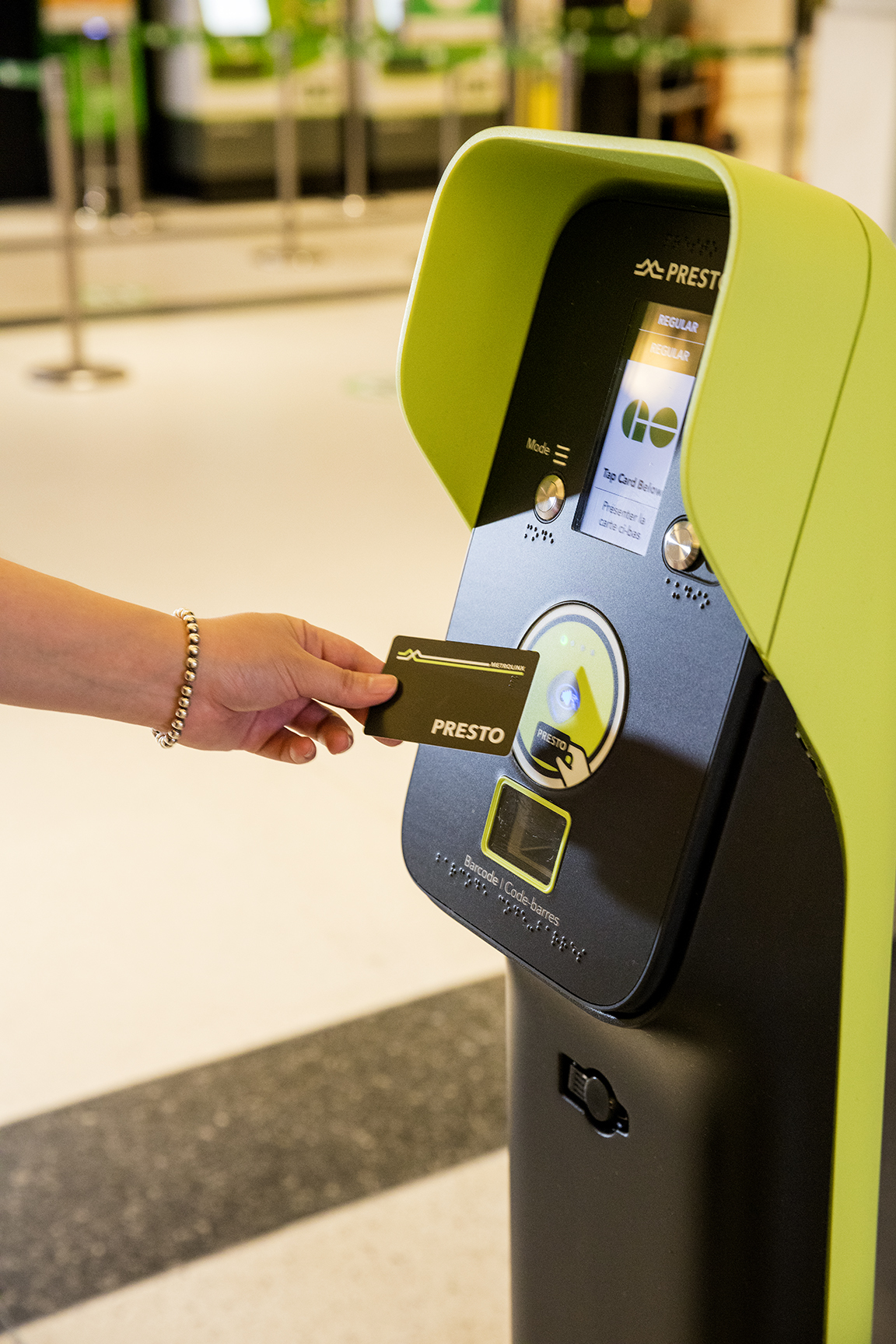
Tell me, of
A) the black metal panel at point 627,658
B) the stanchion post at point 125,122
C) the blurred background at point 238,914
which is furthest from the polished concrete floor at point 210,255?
the black metal panel at point 627,658

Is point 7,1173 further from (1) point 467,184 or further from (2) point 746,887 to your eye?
(1) point 467,184

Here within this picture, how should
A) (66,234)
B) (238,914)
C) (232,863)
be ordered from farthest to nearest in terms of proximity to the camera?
(66,234) < (232,863) < (238,914)

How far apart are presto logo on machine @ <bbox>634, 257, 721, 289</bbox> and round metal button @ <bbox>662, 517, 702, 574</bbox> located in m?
0.14

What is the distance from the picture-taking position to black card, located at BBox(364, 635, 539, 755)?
0.87m

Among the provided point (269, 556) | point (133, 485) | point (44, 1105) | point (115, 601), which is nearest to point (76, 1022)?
point (44, 1105)

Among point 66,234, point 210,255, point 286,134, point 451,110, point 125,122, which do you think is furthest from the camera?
point 125,122

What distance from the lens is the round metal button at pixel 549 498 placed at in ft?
3.04

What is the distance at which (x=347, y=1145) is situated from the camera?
166 centimetres

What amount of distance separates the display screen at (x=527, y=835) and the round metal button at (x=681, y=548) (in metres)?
0.17

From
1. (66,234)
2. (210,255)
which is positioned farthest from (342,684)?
(210,255)

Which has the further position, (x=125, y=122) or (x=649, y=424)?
(x=125, y=122)

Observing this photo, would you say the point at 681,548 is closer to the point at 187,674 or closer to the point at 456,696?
the point at 456,696

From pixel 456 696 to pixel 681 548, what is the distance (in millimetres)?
165

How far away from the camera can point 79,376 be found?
16.9 feet
